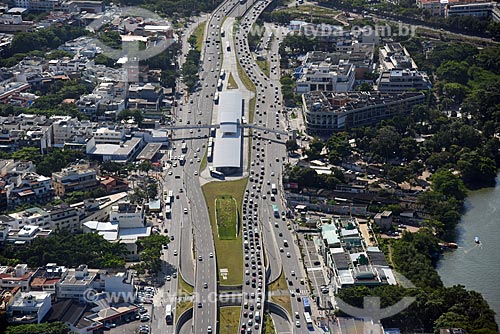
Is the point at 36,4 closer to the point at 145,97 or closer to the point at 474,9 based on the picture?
the point at 145,97

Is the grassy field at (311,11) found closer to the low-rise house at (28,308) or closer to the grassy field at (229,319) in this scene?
the grassy field at (229,319)

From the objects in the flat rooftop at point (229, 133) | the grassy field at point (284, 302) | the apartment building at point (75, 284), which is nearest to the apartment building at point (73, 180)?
the flat rooftop at point (229, 133)

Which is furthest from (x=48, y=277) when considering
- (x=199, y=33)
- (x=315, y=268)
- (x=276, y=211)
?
(x=199, y=33)

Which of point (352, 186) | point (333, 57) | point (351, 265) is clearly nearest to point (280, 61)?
point (333, 57)

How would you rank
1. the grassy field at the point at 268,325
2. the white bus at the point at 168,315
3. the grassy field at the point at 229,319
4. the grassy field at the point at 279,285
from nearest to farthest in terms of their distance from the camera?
the grassy field at the point at 229,319, the grassy field at the point at 268,325, the white bus at the point at 168,315, the grassy field at the point at 279,285

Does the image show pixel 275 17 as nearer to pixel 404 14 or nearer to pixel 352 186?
pixel 404 14

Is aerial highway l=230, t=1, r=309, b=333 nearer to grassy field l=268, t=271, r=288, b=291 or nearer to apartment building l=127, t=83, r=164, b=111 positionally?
grassy field l=268, t=271, r=288, b=291
